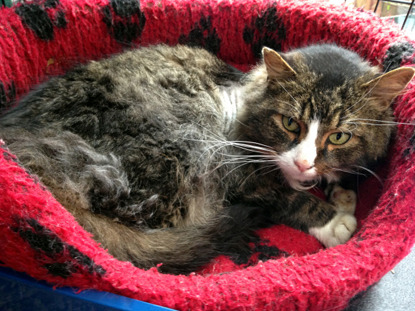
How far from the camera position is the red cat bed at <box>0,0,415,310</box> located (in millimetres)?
878

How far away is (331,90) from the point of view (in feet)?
3.86

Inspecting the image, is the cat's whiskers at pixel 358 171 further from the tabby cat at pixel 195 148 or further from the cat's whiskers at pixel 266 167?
the cat's whiskers at pixel 266 167

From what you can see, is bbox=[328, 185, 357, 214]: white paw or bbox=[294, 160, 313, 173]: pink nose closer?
bbox=[294, 160, 313, 173]: pink nose

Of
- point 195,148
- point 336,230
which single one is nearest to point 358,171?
point 336,230

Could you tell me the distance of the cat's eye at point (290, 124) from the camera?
3.98 ft

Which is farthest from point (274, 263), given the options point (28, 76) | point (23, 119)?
point (28, 76)

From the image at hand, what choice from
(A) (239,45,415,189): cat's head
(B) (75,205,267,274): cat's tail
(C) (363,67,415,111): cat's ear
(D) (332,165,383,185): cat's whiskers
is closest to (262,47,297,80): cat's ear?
(A) (239,45,415,189): cat's head

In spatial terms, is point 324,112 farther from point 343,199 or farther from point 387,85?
point 343,199

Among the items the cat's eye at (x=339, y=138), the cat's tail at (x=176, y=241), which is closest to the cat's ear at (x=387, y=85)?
the cat's eye at (x=339, y=138)

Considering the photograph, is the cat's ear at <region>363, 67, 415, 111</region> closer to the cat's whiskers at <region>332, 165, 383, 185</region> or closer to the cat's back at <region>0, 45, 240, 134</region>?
the cat's whiskers at <region>332, 165, 383, 185</region>

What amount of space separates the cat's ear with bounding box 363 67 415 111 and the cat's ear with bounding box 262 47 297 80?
0.25 metres

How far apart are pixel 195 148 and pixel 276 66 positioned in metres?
0.40

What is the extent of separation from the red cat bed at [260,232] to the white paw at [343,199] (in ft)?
0.12

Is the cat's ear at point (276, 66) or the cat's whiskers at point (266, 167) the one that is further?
the cat's whiskers at point (266, 167)
